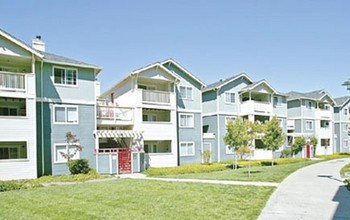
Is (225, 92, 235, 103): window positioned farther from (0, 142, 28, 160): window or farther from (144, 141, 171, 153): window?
(0, 142, 28, 160): window

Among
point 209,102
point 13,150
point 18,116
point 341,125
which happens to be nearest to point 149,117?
point 209,102

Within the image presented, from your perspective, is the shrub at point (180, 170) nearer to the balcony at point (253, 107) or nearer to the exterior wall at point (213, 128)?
the exterior wall at point (213, 128)

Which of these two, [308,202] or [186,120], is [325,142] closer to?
[186,120]

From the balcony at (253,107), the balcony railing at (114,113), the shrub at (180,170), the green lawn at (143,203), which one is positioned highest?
the balcony at (253,107)

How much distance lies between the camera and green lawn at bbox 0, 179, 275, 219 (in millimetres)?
10859

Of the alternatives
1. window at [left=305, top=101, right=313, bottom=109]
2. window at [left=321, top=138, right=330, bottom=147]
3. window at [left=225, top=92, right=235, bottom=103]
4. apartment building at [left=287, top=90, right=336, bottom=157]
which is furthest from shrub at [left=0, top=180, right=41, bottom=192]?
window at [left=321, top=138, right=330, bottom=147]

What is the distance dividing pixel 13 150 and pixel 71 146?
4.24 metres

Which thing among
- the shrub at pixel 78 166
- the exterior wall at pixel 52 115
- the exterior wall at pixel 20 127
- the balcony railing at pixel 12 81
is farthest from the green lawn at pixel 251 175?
the balcony railing at pixel 12 81

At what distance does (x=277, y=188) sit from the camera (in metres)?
15.8

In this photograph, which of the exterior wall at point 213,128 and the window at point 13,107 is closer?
the window at point 13,107

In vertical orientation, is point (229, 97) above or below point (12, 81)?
below

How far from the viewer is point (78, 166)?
2562 cm

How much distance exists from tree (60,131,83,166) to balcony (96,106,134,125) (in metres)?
3.56

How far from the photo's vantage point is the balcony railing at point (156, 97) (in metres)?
32.0
